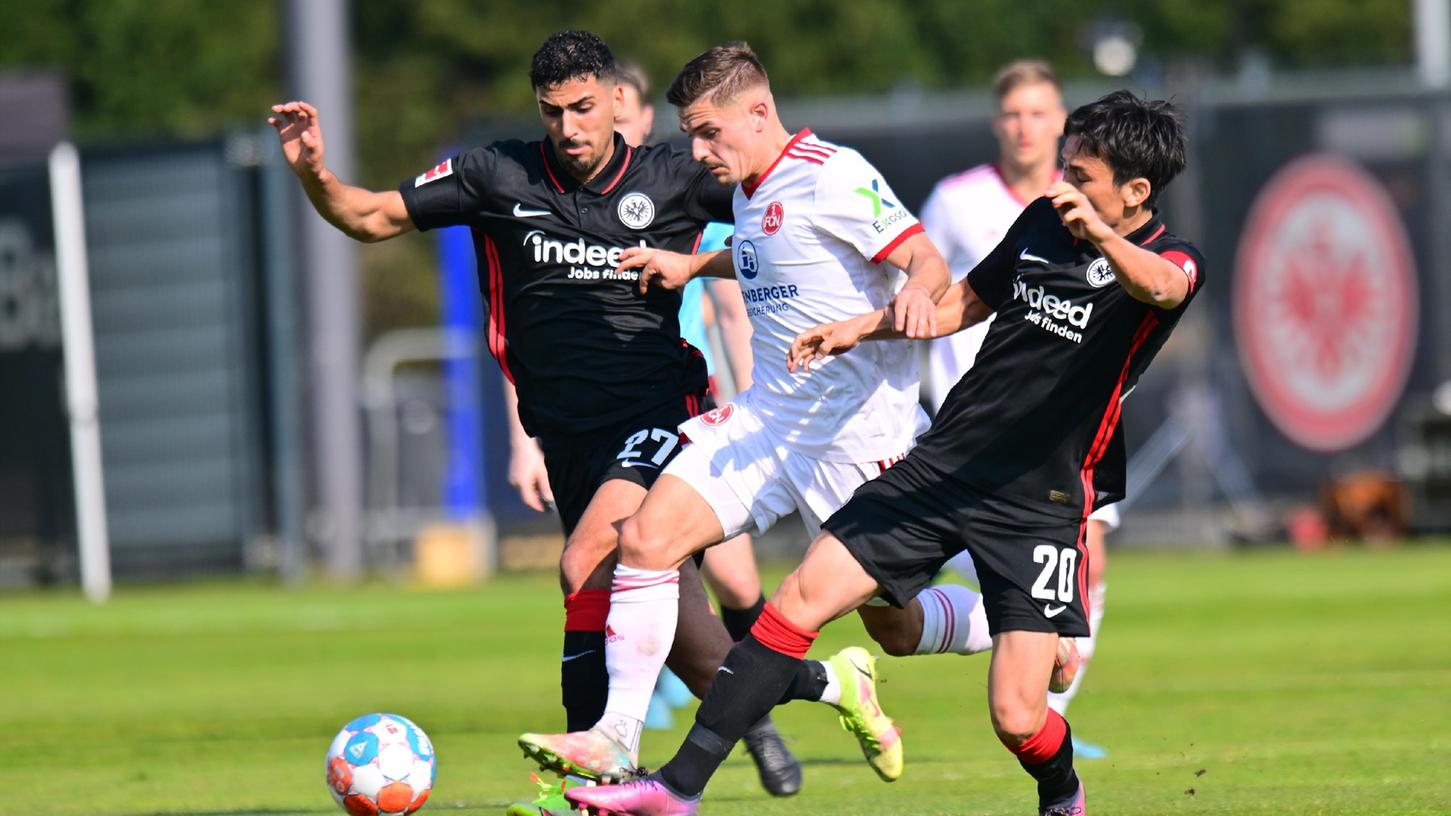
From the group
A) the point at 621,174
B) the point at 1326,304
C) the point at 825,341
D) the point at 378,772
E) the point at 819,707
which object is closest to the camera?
the point at 825,341

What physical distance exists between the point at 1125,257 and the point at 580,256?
7.08 feet

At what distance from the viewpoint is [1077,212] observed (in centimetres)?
591

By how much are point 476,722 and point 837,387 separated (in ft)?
13.6

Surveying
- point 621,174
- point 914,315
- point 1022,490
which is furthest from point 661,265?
point 1022,490

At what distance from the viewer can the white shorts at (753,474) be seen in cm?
699

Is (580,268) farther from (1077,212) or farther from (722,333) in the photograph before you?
(1077,212)

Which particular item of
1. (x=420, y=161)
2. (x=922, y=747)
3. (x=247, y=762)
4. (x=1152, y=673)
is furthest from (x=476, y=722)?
(x=420, y=161)

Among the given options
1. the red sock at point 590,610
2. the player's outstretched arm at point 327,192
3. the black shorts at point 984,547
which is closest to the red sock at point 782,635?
the black shorts at point 984,547

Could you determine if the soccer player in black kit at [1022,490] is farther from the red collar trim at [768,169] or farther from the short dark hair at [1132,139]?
the red collar trim at [768,169]

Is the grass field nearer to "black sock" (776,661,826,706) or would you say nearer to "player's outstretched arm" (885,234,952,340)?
"black sock" (776,661,826,706)

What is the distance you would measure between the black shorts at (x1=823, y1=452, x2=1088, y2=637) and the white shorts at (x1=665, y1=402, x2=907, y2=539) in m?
0.49

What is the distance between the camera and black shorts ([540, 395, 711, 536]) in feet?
24.2

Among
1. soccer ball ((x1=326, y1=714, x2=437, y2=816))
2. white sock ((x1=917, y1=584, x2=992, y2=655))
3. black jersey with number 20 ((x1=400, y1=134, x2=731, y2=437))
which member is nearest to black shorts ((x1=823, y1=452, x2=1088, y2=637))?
white sock ((x1=917, y1=584, x2=992, y2=655))

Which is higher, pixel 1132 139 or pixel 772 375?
pixel 1132 139
